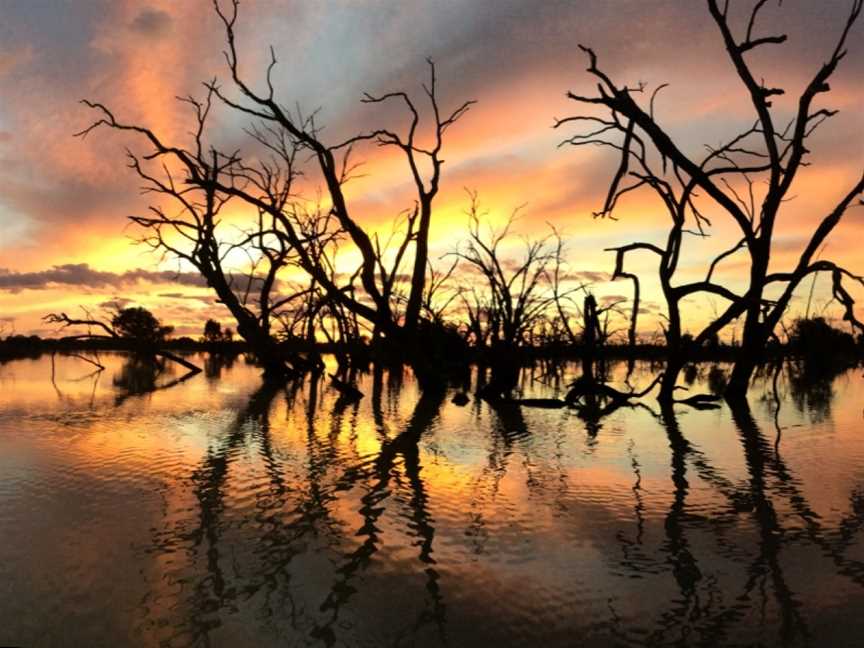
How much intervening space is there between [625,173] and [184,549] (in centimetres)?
1231

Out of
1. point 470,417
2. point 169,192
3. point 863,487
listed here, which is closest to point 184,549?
point 863,487

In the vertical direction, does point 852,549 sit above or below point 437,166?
below

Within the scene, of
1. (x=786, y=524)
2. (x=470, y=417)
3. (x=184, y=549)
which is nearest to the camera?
(x=184, y=549)

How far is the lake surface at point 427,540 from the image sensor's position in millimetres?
3133

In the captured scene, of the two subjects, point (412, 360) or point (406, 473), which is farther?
point (412, 360)

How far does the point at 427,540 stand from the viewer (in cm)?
445

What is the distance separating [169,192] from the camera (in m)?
22.3

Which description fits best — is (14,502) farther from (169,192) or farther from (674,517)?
(169,192)

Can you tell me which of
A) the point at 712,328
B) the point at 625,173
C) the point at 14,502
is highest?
the point at 625,173

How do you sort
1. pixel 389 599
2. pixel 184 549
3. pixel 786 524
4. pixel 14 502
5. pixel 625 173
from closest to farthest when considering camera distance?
pixel 389 599 < pixel 184 549 < pixel 786 524 < pixel 14 502 < pixel 625 173

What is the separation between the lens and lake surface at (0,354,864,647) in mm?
3133

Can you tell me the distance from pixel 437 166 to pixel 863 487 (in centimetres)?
1292

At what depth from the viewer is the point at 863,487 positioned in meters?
6.24

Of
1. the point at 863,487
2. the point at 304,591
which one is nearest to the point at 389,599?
the point at 304,591
